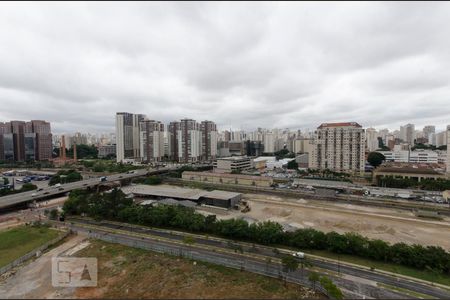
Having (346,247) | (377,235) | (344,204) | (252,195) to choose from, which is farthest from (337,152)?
(346,247)

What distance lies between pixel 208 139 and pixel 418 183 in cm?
5326

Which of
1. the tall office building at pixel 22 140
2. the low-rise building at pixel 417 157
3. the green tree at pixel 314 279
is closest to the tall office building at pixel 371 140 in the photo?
the low-rise building at pixel 417 157

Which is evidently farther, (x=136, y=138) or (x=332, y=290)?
(x=136, y=138)

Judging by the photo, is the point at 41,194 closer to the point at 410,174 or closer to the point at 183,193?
the point at 183,193

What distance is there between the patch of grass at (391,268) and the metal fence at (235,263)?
3.34m

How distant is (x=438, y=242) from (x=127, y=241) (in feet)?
81.2

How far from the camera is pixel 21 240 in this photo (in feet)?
63.5

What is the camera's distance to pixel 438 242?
19.1m

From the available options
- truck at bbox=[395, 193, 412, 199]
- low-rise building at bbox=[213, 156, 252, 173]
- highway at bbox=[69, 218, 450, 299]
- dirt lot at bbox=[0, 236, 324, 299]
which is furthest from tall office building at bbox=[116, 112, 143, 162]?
truck at bbox=[395, 193, 412, 199]

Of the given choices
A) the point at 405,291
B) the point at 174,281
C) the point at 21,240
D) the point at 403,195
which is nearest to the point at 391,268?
the point at 405,291

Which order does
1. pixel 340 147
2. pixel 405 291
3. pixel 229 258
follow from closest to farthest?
pixel 405 291 < pixel 229 258 < pixel 340 147

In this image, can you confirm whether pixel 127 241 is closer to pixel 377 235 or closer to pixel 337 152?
pixel 377 235

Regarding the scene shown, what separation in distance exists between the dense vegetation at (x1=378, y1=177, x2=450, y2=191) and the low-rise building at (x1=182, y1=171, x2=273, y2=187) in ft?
58.7

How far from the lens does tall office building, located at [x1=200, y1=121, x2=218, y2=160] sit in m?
74.4
